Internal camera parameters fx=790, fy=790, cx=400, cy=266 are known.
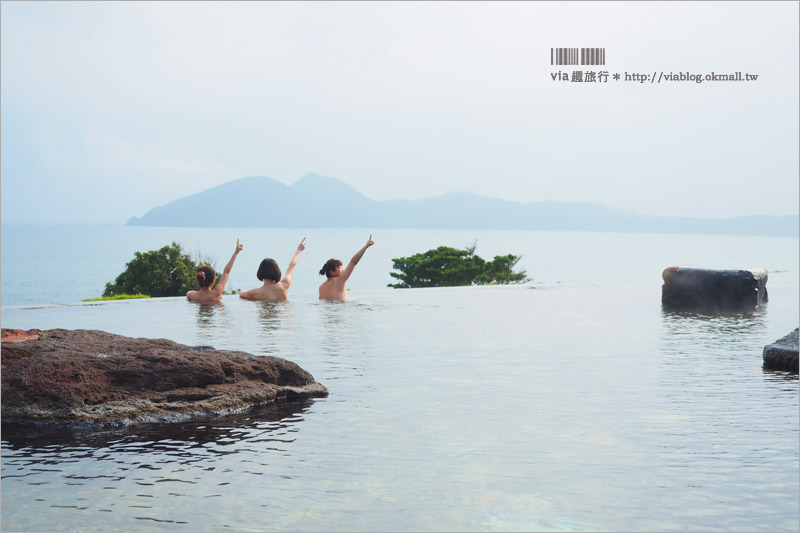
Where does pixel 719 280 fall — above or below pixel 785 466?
above

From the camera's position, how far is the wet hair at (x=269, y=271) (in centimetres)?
1573

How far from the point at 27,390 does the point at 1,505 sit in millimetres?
1944

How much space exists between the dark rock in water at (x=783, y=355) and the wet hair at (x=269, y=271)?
377 inches

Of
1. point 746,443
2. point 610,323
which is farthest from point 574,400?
point 610,323

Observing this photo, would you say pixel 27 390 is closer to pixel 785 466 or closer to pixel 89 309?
pixel 785 466

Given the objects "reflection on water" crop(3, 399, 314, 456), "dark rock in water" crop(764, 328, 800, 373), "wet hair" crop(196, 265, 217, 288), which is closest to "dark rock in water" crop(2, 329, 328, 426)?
"reflection on water" crop(3, 399, 314, 456)

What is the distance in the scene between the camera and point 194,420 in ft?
20.8

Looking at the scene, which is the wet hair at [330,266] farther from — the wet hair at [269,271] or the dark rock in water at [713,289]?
the dark rock in water at [713,289]

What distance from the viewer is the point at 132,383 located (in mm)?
6578

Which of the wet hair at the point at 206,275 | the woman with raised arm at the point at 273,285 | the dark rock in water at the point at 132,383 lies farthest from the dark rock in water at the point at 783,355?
the wet hair at the point at 206,275

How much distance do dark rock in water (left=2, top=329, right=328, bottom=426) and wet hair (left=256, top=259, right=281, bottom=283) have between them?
819cm

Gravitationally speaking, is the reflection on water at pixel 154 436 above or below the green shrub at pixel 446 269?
below

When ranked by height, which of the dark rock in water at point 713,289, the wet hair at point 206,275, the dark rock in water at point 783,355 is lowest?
the dark rock in water at point 783,355

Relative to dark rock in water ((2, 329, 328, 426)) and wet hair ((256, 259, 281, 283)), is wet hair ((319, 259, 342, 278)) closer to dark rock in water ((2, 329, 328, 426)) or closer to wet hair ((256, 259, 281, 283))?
wet hair ((256, 259, 281, 283))
